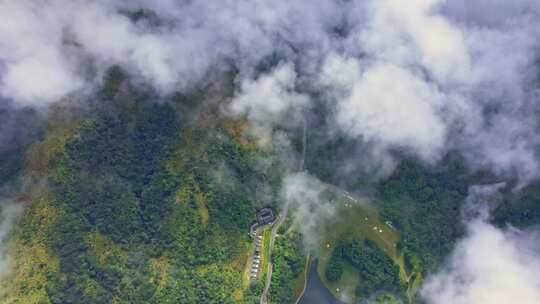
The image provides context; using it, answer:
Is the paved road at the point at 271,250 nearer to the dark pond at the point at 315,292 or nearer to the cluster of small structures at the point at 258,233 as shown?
the cluster of small structures at the point at 258,233

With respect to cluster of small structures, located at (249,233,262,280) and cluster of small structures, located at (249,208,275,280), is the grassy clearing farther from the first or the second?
cluster of small structures, located at (249,233,262,280)

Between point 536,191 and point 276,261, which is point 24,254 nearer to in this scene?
point 276,261

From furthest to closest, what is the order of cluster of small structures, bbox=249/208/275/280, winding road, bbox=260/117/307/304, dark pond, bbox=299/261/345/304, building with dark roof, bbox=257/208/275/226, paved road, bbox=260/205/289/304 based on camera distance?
building with dark roof, bbox=257/208/275/226
dark pond, bbox=299/261/345/304
cluster of small structures, bbox=249/208/275/280
winding road, bbox=260/117/307/304
paved road, bbox=260/205/289/304

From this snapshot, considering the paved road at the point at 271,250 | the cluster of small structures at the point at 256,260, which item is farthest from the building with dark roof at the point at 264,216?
the cluster of small structures at the point at 256,260

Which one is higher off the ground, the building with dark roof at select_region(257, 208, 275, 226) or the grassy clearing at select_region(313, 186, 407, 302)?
the grassy clearing at select_region(313, 186, 407, 302)

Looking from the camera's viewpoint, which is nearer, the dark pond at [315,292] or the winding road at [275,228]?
the winding road at [275,228]

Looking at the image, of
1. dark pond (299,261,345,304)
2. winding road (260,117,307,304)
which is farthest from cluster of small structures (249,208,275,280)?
dark pond (299,261,345,304)

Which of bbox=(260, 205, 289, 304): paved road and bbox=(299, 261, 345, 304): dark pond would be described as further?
bbox=(299, 261, 345, 304): dark pond

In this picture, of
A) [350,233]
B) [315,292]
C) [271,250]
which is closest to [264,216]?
[271,250]

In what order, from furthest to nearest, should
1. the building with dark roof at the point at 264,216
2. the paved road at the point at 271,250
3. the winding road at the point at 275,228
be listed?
the building with dark roof at the point at 264,216, the winding road at the point at 275,228, the paved road at the point at 271,250
